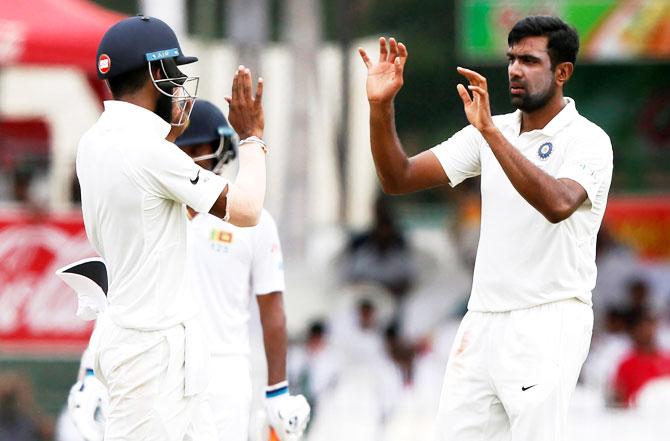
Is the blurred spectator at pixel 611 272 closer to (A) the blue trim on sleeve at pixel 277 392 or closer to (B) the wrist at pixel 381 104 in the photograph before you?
(A) the blue trim on sleeve at pixel 277 392

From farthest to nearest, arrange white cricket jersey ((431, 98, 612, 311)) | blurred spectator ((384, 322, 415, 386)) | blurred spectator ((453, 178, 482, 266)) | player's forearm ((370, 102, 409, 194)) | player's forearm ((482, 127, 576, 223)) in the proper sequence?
1. blurred spectator ((453, 178, 482, 266))
2. blurred spectator ((384, 322, 415, 386))
3. player's forearm ((370, 102, 409, 194))
4. white cricket jersey ((431, 98, 612, 311))
5. player's forearm ((482, 127, 576, 223))

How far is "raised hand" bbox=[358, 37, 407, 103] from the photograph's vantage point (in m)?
4.93

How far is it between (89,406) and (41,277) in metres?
5.02

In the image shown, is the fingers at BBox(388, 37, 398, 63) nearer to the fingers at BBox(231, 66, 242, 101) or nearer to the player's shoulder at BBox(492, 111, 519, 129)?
the player's shoulder at BBox(492, 111, 519, 129)

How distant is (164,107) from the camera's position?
450 cm

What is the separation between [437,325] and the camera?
34.2 feet

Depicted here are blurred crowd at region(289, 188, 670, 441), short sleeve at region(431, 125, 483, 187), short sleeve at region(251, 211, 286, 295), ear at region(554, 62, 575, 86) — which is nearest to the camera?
ear at region(554, 62, 575, 86)

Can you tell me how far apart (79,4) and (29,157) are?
1.57 metres

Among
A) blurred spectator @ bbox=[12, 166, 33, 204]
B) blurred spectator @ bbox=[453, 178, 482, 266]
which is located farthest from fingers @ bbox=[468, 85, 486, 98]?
blurred spectator @ bbox=[12, 166, 33, 204]

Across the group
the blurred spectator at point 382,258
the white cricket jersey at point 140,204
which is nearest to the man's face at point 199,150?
the white cricket jersey at point 140,204

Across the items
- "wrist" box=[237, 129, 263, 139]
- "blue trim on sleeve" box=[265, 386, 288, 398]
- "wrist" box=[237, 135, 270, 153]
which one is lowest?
"blue trim on sleeve" box=[265, 386, 288, 398]

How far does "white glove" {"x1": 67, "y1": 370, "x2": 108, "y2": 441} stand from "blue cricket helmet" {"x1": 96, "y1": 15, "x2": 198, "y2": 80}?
1.44 m

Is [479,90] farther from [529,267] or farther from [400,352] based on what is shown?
[400,352]

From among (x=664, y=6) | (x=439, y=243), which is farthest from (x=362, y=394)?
(x=664, y=6)
